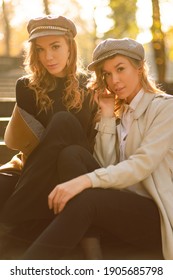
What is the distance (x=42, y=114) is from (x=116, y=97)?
540 millimetres

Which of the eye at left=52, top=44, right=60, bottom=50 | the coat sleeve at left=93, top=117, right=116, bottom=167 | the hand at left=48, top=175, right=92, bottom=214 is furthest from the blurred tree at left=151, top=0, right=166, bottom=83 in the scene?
the hand at left=48, top=175, right=92, bottom=214

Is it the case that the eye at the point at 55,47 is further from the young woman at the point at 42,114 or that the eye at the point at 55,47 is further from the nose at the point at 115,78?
the nose at the point at 115,78

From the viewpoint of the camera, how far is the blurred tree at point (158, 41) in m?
10.5

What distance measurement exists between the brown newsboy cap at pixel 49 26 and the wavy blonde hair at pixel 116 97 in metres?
0.39

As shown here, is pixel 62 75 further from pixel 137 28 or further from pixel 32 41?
pixel 137 28

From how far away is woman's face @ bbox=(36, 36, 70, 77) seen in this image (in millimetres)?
3660

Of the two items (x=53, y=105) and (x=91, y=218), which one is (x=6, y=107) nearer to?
(x=53, y=105)

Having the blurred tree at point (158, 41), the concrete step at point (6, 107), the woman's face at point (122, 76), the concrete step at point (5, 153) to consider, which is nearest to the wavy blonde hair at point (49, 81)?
the woman's face at point (122, 76)

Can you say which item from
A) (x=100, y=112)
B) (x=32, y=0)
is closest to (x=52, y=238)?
(x=100, y=112)

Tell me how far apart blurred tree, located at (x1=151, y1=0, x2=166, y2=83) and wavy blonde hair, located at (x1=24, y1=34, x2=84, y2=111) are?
6952mm

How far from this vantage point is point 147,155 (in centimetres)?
306

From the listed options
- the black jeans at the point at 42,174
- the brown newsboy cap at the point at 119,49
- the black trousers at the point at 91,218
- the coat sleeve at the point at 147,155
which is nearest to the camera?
the black trousers at the point at 91,218

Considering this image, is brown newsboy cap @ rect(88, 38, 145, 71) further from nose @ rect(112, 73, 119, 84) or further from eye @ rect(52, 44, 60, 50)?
eye @ rect(52, 44, 60, 50)

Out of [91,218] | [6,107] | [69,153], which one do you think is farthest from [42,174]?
[6,107]
